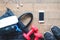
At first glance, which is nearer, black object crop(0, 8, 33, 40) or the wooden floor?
black object crop(0, 8, 33, 40)

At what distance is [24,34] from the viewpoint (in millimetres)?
1787

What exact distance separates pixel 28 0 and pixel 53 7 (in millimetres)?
305

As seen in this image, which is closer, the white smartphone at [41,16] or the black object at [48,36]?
the black object at [48,36]

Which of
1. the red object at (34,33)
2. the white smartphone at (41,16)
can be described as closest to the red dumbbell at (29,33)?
the red object at (34,33)

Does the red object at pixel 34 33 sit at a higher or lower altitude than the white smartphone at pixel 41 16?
lower

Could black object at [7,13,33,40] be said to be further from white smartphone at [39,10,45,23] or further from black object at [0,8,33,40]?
white smartphone at [39,10,45,23]

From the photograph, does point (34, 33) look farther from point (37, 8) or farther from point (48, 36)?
point (37, 8)

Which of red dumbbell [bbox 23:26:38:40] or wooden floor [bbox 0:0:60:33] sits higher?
wooden floor [bbox 0:0:60:33]

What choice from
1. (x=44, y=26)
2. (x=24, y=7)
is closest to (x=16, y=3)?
(x=24, y=7)

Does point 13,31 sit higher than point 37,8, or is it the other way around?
point 37,8

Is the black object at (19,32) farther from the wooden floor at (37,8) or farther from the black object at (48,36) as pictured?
the black object at (48,36)

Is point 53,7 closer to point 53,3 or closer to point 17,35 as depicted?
point 53,3

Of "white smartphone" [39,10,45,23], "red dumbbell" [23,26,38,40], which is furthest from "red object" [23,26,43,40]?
"white smartphone" [39,10,45,23]

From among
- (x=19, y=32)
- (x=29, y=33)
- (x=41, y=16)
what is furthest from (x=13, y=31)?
(x=41, y=16)
